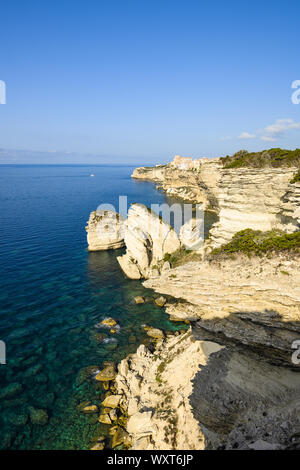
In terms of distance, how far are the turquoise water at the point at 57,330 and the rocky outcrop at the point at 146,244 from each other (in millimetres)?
2618

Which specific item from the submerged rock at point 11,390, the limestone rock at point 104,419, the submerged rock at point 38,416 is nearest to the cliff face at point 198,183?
the limestone rock at point 104,419

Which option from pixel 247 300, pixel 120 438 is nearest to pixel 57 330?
pixel 120 438

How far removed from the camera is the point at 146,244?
40.5 meters

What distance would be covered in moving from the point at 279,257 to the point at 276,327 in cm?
350

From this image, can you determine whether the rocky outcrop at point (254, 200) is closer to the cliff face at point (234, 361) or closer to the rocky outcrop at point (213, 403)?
the cliff face at point (234, 361)

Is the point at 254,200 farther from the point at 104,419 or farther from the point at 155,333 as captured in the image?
the point at 104,419

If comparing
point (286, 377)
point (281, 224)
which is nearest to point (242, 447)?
point (286, 377)

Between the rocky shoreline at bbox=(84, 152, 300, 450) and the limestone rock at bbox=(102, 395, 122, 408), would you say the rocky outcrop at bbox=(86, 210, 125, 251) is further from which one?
the limestone rock at bbox=(102, 395, 122, 408)

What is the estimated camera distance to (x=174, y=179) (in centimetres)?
14475

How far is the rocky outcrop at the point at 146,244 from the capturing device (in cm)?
4009

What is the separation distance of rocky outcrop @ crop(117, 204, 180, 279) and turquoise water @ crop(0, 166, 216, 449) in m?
2.62

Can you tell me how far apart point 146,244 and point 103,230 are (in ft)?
44.8

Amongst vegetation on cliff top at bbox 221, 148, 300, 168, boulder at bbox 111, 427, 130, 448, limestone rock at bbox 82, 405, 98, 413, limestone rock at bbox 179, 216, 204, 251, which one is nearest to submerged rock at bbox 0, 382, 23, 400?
limestone rock at bbox 82, 405, 98, 413
